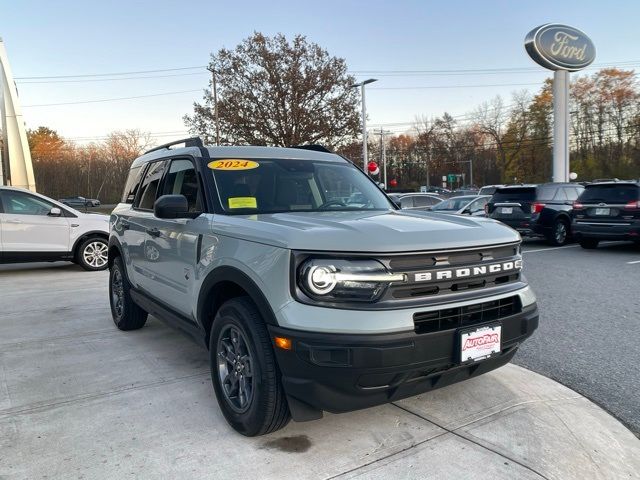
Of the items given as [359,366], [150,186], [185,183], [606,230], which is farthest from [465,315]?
[606,230]

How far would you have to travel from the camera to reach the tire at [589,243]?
480 inches

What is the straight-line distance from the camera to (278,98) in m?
35.3

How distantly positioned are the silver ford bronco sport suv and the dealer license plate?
0.03 ft

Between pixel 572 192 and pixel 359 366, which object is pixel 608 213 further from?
pixel 359 366

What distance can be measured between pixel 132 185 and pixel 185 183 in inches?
71.8

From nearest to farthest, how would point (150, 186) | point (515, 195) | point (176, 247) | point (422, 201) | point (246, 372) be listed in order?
point (246, 372), point (176, 247), point (150, 186), point (515, 195), point (422, 201)

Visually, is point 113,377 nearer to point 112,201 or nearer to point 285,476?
point 285,476

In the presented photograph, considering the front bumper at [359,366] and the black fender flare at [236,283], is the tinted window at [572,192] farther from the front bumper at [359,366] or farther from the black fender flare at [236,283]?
the black fender flare at [236,283]

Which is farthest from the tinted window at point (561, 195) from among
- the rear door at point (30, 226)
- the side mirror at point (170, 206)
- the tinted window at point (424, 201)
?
the side mirror at point (170, 206)

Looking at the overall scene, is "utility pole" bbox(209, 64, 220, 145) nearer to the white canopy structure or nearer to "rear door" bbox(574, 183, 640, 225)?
the white canopy structure

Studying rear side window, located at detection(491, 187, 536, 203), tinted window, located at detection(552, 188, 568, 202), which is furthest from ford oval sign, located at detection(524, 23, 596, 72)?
rear side window, located at detection(491, 187, 536, 203)

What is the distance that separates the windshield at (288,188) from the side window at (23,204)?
7629mm

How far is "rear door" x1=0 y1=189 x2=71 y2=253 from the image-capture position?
9547 millimetres

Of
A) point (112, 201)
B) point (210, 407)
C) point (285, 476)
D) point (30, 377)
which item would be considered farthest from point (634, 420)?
point (112, 201)
